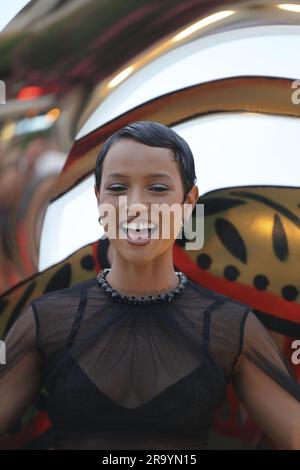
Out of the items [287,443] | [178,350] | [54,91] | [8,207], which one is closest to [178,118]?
[54,91]

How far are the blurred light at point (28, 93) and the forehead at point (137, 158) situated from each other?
1.51 ft

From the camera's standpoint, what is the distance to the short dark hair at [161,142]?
1.07m

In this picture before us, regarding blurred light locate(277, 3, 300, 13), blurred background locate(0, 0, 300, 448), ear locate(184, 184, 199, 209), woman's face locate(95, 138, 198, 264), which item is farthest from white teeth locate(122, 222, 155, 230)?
blurred light locate(277, 3, 300, 13)

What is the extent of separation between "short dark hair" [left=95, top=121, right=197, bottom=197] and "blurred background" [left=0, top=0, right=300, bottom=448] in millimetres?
321

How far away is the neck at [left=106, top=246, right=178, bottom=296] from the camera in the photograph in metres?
1.11

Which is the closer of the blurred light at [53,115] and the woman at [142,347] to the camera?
the woman at [142,347]

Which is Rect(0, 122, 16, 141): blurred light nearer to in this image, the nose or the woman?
the woman

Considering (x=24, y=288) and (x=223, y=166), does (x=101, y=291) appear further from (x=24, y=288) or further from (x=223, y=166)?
(x=223, y=166)

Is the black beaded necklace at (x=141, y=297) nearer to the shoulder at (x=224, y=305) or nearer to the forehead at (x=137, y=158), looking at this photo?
the shoulder at (x=224, y=305)

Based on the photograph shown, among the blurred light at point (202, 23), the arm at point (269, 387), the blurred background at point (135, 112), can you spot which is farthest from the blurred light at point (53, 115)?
the arm at point (269, 387)

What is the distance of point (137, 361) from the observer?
42.0 inches

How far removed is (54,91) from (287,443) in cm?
97

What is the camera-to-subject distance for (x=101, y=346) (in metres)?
1.08
